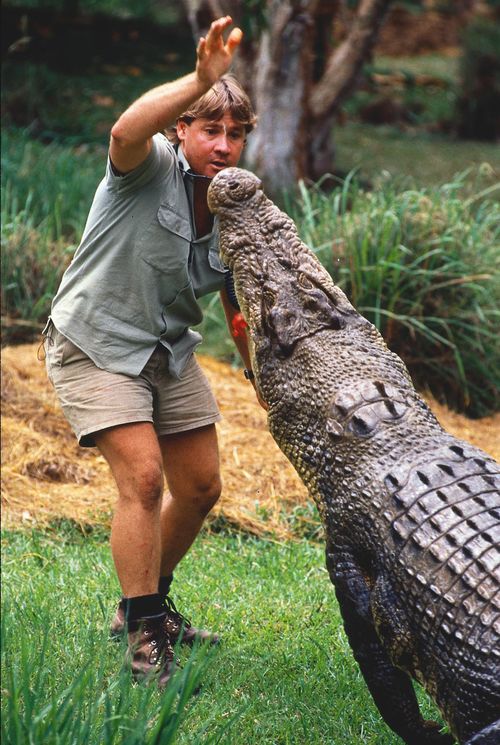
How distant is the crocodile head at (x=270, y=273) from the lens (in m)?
2.79

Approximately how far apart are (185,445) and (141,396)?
343mm

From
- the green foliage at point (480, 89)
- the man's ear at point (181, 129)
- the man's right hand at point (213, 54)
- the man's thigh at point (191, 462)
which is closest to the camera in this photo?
the man's right hand at point (213, 54)

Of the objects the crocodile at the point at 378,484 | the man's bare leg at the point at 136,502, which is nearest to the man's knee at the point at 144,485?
the man's bare leg at the point at 136,502

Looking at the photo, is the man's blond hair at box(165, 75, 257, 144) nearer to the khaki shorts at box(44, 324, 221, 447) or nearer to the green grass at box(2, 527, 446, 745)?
the khaki shorts at box(44, 324, 221, 447)

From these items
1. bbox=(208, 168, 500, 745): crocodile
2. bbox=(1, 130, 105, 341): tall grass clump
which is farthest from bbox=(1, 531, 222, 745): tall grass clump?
bbox=(1, 130, 105, 341): tall grass clump

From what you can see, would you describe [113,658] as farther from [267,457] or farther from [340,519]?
[267,457]

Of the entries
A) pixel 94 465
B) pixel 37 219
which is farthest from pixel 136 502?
pixel 37 219

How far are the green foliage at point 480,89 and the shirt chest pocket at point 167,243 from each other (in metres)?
12.0

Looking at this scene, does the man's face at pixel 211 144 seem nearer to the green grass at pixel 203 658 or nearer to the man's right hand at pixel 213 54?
the man's right hand at pixel 213 54

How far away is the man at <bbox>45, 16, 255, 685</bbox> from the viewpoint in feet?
10.2

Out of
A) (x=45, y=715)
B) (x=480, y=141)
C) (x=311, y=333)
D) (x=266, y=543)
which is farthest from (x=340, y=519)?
(x=480, y=141)

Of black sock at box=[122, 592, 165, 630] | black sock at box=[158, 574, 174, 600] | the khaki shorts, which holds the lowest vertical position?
black sock at box=[158, 574, 174, 600]

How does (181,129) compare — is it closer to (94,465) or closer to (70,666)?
(70,666)

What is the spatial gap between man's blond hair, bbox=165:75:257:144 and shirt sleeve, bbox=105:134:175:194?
13 centimetres
